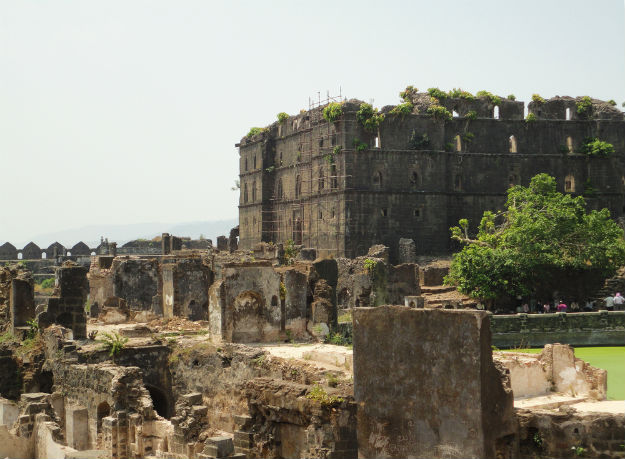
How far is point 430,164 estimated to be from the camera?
45906 mm

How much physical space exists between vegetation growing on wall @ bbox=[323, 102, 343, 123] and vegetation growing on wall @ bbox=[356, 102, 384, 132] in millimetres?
928

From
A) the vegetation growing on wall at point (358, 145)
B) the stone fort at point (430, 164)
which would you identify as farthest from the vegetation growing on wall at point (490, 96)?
the vegetation growing on wall at point (358, 145)

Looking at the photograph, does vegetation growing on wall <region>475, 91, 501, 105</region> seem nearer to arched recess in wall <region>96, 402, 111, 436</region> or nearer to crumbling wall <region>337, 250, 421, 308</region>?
crumbling wall <region>337, 250, 421, 308</region>

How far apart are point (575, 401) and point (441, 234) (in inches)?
1230

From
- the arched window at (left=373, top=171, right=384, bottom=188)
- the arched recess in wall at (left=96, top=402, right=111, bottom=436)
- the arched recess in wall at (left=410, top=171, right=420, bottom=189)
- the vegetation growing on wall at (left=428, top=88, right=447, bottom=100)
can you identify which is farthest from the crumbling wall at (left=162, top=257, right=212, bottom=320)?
the vegetation growing on wall at (left=428, top=88, right=447, bottom=100)

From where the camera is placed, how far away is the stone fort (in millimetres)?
44750

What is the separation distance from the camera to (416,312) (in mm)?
12078

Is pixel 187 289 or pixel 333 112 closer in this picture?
pixel 187 289

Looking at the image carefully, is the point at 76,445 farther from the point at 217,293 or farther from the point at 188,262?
the point at 188,262

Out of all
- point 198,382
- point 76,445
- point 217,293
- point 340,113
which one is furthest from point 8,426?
point 340,113

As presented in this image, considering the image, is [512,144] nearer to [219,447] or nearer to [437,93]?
[437,93]

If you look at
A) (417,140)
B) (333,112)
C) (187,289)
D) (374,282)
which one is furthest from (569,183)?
(187,289)

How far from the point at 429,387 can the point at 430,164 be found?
114 ft

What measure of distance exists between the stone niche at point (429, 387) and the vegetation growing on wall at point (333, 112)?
31.9 metres
